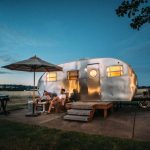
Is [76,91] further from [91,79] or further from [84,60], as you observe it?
[84,60]

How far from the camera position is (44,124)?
755 cm

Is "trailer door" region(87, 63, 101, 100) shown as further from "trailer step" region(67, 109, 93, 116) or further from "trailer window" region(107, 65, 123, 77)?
"trailer step" region(67, 109, 93, 116)

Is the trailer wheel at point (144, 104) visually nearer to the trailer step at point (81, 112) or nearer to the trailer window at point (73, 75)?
the trailer window at point (73, 75)

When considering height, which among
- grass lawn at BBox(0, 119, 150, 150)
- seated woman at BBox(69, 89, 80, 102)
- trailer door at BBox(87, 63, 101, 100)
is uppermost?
trailer door at BBox(87, 63, 101, 100)

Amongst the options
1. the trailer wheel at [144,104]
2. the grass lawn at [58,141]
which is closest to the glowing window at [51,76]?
the trailer wheel at [144,104]

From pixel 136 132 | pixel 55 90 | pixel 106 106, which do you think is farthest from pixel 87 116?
pixel 55 90

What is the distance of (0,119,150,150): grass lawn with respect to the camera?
4.79 m

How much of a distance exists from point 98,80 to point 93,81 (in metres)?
0.35

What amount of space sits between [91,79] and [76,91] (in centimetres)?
131

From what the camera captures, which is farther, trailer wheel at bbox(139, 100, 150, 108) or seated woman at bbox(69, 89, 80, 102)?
trailer wheel at bbox(139, 100, 150, 108)

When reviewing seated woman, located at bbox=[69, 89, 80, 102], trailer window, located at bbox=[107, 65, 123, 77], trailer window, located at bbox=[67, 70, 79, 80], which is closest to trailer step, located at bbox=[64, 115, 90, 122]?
seated woman, located at bbox=[69, 89, 80, 102]

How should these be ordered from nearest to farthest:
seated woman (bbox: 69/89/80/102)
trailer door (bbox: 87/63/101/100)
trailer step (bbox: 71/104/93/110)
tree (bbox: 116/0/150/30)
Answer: tree (bbox: 116/0/150/30) → trailer step (bbox: 71/104/93/110) → trailer door (bbox: 87/63/101/100) → seated woman (bbox: 69/89/80/102)

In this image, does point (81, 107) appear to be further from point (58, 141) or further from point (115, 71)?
point (115, 71)

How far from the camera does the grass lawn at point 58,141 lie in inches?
189
